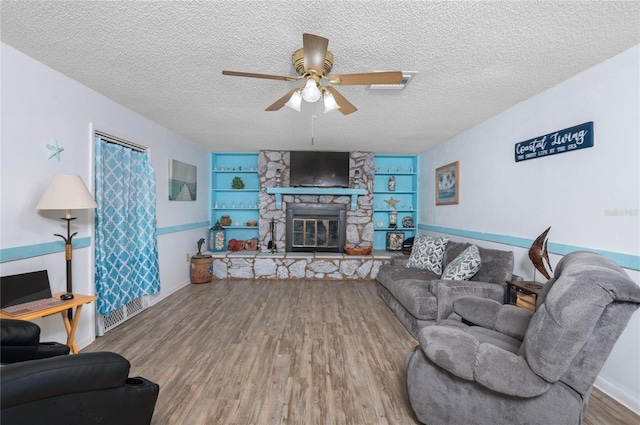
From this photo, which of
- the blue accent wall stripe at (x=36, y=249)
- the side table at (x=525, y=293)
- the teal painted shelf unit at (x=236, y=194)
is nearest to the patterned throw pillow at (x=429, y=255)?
the side table at (x=525, y=293)

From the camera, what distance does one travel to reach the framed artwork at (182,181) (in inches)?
170

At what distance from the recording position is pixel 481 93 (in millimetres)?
2744

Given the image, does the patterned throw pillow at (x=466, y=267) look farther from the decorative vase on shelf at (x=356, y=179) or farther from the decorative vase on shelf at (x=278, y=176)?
the decorative vase on shelf at (x=278, y=176)

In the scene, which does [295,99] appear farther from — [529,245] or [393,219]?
[393,219]

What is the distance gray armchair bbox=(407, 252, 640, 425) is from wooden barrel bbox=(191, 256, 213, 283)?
162 inches

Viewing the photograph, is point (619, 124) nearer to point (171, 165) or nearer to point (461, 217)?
point (461, 217)

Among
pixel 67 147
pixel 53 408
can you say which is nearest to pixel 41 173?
pixel 67 147

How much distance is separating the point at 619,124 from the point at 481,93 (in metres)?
1.04

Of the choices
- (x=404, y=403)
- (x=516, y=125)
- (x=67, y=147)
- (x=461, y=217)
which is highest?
(x=516, y=125)

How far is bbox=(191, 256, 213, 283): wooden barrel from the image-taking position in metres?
4.93

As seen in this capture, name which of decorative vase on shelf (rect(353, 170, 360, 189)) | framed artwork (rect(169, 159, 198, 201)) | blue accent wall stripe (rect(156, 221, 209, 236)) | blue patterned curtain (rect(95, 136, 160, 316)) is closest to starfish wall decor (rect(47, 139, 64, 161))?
blue patterned curtain (rect(95, 136, 160, 316))

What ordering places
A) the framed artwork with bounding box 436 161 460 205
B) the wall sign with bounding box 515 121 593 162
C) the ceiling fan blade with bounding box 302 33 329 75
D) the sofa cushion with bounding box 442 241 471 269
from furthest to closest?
the framed artwork with bounding box 436 161 460 205 → the sofa cushion with bounding box 442 241 471 269 → the wall sign with bounding box 515 121 593 162 → the ceiling fan blade with bounding box 302 33 329 75

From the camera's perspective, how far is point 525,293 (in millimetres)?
2461

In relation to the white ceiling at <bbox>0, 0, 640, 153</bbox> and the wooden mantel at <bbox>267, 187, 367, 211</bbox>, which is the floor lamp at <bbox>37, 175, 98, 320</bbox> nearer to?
the white ceiling at <bbox>0, 0, 640, 153</bbox>
